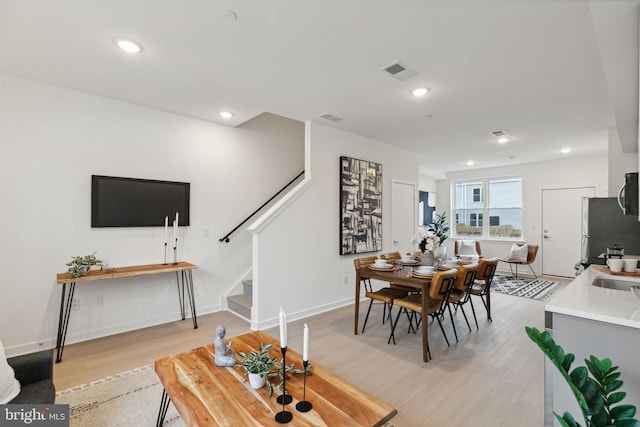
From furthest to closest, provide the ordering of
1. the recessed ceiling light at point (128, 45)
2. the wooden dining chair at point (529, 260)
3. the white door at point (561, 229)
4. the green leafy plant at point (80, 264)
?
1. the wooden dining chair at point (529, 260)
2. the white door at point (561, 229)
3. the green leafy plant at point (80, 264)
4. the recessed ceiling light at point (128, 45)

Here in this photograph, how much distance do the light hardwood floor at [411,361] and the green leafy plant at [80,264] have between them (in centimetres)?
81

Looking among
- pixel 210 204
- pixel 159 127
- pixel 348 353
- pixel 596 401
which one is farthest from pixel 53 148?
pixel 596 401

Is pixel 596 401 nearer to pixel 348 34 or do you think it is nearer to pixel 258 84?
pixel 348 34

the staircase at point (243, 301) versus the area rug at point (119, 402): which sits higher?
the staircase at point (243, 301)

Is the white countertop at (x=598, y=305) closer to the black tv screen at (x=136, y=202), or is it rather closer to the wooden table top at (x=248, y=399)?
the wooden table top at (x=248, y=399)

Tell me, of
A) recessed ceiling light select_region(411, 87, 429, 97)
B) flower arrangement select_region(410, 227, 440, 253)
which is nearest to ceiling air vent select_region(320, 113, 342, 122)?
recessed ceiling light select_region(411, 87, 429, 97)

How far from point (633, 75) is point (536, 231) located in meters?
5.89

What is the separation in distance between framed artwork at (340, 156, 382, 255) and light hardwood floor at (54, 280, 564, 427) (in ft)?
3.84

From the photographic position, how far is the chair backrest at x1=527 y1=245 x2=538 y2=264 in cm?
690

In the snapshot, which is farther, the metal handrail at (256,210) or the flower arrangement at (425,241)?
the metal handrail at (256,210)

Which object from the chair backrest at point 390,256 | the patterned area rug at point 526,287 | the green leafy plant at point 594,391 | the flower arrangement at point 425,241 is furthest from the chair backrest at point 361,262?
the patterned area rug at point 526,287

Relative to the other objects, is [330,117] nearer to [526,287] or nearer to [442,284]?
[442,284]

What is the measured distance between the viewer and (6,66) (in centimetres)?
271

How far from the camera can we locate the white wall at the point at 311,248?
12.3 ft
